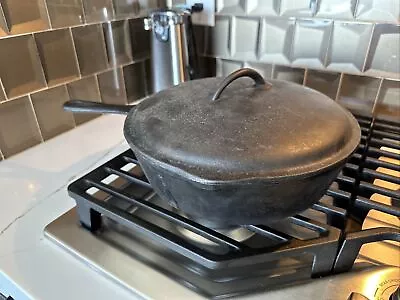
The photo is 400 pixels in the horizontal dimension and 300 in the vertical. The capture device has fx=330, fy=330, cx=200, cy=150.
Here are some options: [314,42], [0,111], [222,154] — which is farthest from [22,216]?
[314,42]

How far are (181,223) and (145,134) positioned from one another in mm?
131

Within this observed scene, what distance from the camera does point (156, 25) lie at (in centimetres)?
77

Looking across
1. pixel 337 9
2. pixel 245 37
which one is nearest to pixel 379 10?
pixel 337 9

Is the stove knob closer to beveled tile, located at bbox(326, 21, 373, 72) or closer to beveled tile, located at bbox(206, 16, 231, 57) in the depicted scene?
beveled tile, located at bbox(326, 21, 373, 72)

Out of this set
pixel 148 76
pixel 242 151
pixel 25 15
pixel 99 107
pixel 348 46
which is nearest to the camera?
pixel 242 151

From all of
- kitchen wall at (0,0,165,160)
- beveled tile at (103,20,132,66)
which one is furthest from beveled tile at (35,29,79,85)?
beveled tile at (103,20,132,66)

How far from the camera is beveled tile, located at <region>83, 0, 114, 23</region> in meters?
0.75

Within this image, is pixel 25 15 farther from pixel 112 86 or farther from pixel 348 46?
pixel 348 46

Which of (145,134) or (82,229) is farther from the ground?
(145,134)

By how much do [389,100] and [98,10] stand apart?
699 mm

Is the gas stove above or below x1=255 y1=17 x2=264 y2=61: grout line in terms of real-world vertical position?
below

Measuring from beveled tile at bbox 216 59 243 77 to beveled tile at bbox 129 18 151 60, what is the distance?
205 mm

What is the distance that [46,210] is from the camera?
54 centimetres

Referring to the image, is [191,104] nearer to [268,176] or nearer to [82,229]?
[268,176]
